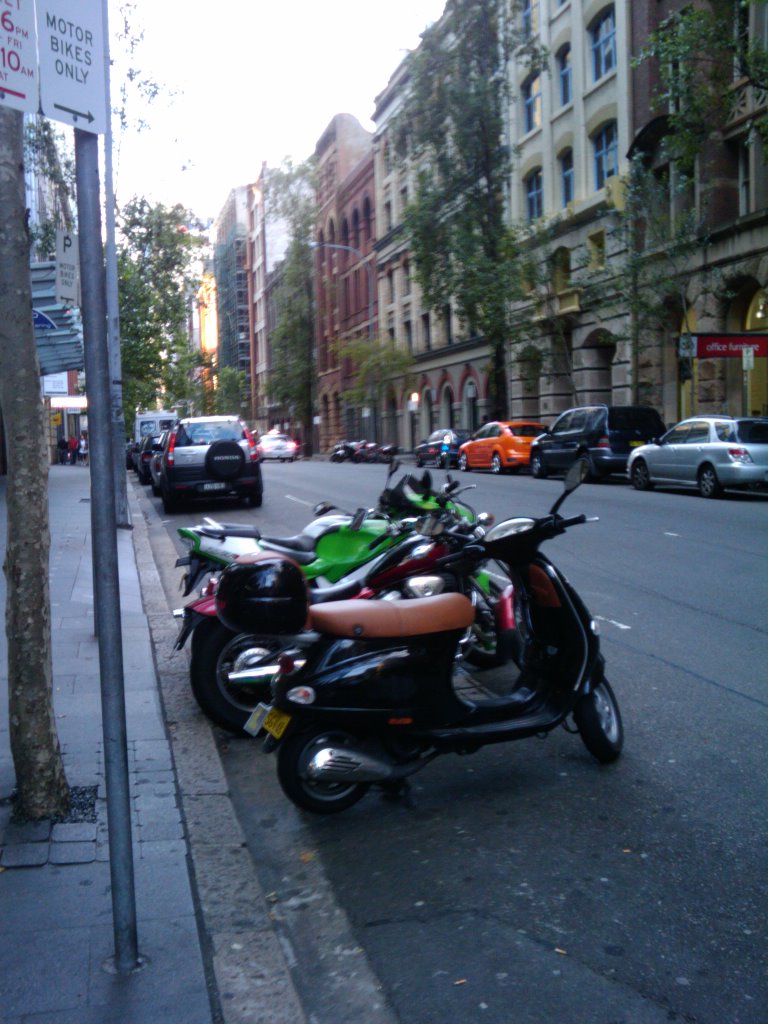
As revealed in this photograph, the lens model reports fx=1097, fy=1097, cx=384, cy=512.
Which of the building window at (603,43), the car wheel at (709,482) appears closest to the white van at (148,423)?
the building window at (603,43)

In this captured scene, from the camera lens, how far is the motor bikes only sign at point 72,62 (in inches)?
129

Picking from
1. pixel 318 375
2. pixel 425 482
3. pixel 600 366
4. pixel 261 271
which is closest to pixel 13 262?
pixel 425 482

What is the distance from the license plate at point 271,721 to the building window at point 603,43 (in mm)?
35476

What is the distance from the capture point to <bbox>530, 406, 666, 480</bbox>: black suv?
26141mm

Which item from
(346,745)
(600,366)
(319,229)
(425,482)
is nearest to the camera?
(346,745)

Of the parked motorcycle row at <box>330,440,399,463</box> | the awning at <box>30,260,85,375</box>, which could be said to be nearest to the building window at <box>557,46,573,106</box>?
the parked motorcycle row at <box>330,440,399,463</box>

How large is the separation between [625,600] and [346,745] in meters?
Result: 5.38

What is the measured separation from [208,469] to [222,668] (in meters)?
13.9

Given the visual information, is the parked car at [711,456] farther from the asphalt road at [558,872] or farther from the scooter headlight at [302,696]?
the scooter headlight at [302,696]

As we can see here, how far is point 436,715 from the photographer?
15.8 feet

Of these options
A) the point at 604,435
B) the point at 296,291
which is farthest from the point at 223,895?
the point at 296,291

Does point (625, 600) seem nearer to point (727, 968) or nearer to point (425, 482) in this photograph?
point (425, 482)

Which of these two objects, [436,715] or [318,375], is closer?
[436,715]

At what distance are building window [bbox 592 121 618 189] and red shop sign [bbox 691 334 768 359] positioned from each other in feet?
41.2
